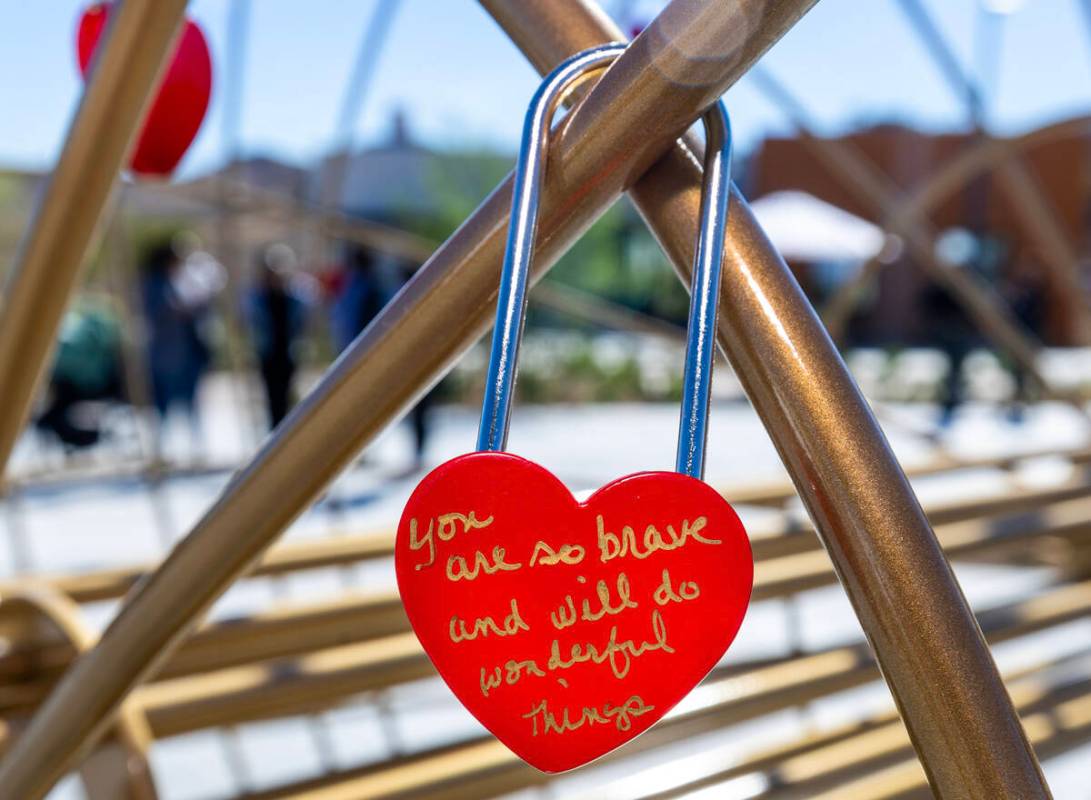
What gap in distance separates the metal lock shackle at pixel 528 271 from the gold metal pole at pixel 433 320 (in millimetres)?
10

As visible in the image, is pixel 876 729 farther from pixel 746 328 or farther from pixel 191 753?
pixel 191 753

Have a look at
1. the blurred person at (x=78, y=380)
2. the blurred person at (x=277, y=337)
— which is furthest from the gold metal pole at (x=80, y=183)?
the blurred person at (x=78, y=380)

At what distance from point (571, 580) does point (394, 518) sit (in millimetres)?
3619

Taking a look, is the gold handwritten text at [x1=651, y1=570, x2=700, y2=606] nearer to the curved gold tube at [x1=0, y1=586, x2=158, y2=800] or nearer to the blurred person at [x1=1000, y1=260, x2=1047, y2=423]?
the curved gold tube at [x1=0, y1=586, x2=158, y2=800]

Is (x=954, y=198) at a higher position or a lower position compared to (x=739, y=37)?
higher

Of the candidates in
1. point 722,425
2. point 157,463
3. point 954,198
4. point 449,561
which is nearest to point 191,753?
point 157,463

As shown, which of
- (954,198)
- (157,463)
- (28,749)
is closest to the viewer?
(28,749)

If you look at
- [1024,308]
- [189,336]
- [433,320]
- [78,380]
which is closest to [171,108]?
[433,320]

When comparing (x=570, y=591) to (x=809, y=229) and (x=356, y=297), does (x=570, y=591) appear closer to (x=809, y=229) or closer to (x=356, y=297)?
(x=356, y=297)

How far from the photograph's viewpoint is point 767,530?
1.24m

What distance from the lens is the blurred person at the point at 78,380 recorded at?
6148 mm

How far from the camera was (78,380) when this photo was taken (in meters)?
6.16

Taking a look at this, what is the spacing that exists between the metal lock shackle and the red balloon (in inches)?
26.7

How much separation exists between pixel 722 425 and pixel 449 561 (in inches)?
317
